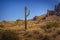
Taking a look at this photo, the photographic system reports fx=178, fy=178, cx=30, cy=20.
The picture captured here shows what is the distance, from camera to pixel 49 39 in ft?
68.2

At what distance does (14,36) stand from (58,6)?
191ft

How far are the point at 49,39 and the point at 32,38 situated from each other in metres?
2.35

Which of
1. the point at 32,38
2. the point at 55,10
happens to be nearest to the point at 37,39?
the point at 32,38

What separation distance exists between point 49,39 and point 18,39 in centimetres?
362

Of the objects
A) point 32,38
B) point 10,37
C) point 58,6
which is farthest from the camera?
point 58,6

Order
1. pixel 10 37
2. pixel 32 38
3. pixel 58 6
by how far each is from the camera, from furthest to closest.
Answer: pixel 58 6 < pixel 32 38 < pixel 10 37

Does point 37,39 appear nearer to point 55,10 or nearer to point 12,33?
point 12,33

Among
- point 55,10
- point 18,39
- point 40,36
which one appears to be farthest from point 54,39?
point 55,10

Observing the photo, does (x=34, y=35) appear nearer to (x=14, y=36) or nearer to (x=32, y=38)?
(x=32, y=38)

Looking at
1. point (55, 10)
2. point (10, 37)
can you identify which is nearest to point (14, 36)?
point (10, 37)

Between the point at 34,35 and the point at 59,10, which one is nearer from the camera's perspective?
the point at 34,35

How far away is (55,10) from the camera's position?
3029 inches

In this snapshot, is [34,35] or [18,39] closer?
[18,39]

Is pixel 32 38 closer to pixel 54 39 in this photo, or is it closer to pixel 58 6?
pixel 54 39
